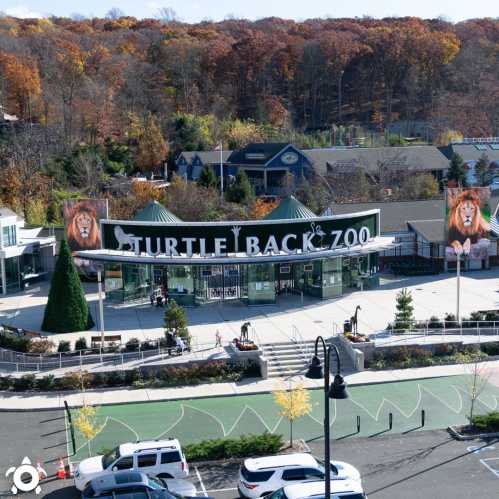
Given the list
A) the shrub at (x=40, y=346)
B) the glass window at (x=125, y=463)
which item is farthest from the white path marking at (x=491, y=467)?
the shrub at (x=40, y=346)

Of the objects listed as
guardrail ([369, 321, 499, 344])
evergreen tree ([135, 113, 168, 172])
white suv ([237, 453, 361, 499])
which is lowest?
white suv ([237, 453, 361, 499])

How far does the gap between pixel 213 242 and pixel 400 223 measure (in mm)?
18680

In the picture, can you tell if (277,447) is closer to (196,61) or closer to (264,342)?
(264,342)

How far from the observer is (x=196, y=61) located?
4872 inches

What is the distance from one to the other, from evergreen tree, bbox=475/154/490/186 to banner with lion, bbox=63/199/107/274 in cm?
4990

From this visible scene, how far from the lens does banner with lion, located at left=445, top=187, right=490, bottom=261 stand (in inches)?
1933

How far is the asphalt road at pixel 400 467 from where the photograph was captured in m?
25.0

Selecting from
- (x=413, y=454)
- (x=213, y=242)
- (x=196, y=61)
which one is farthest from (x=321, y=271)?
(x=196, y=61)

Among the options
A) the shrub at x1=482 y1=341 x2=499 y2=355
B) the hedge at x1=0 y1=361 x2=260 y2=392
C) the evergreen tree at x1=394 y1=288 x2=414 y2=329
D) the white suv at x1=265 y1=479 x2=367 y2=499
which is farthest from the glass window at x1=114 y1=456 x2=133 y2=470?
the shrub at x1=482 y1=341 x2=499 y2=355

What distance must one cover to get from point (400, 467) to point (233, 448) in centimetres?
→ 561

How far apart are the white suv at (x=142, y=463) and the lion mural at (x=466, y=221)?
2810cm

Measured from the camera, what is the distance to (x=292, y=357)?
125 ft

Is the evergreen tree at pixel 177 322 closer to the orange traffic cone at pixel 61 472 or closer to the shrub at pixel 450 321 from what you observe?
the orange traffic cone at pixel 61 472

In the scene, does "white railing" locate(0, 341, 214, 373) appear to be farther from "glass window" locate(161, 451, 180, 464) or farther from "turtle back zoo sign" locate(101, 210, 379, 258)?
"glass window" locate(161, 451, 180, 464)
